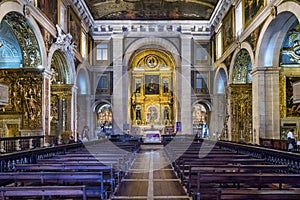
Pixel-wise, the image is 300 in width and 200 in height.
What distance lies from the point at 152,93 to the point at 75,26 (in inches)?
493

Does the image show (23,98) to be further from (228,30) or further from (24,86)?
(228,30)

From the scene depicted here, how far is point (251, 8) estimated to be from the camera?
18656mm

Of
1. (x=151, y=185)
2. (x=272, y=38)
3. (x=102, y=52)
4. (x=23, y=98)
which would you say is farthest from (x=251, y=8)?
(x=102, y=52)

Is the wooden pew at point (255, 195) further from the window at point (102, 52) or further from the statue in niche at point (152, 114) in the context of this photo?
the statue in niche at point (152, 114)

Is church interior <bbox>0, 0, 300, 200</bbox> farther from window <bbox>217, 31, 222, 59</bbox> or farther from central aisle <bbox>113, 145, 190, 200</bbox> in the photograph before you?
window <bbox>217, 31, 222, 59</bbox>

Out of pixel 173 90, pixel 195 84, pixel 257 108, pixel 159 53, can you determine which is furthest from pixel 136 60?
pixel 257 108

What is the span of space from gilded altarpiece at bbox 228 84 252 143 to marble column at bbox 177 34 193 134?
6755 mm

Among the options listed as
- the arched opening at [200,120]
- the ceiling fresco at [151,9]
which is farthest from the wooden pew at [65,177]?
the arched opening at [200,120]

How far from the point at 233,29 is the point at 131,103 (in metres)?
13.9

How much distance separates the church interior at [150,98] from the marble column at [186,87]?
8 centimetres

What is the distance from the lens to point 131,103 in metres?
34.1

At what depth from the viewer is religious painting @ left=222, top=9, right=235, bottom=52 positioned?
75.4ft

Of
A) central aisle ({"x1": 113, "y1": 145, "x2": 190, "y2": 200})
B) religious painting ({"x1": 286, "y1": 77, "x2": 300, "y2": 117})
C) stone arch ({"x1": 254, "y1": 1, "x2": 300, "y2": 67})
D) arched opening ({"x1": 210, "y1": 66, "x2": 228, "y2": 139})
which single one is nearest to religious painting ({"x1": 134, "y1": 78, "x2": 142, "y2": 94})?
arched opening ({"x1": 210, "y1": 66, "x2": 228, "y2": 139})

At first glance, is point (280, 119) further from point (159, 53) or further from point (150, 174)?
point (159, 53)
